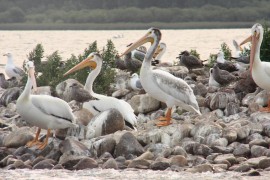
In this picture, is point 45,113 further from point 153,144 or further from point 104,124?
point 153,144

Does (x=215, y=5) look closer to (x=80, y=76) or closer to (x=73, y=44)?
(x=73, y=44)

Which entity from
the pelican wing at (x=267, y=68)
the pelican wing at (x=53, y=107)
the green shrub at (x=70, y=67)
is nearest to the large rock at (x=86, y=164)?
the pelican wing at (x=53, y=107)

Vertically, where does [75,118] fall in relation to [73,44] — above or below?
above

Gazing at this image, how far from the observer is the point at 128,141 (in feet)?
29.3

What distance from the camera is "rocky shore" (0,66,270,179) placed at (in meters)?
8.46

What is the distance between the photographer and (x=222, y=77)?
12516mm

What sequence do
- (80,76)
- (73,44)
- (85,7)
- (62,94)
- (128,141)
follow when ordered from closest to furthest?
(128,141) < (62,94) < (80,76) < (73,44) < (85,7)

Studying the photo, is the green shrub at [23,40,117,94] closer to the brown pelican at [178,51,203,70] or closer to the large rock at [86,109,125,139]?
the brown pelican at [178,51,203,70]

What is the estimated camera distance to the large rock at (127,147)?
8898 millimetres

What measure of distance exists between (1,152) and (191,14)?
48685 mm

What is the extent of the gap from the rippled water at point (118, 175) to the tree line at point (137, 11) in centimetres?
4628

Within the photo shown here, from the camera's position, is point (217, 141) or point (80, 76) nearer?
point (217, 141)

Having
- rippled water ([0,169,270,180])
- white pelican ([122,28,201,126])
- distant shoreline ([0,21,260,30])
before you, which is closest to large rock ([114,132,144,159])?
rippled water ([0,169,270,180])

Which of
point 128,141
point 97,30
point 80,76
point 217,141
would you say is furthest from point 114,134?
point 97,30
